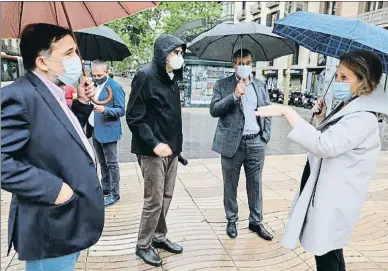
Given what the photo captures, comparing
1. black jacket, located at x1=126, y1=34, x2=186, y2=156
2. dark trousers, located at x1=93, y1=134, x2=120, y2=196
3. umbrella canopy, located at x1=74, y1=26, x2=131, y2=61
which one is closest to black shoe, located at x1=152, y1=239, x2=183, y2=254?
black jacket, located at x1=126, y1=34, x2=186, y2=156

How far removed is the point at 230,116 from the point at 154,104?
2.81ft

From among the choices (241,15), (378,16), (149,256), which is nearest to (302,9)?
(378,16)

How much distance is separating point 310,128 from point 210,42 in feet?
6.61

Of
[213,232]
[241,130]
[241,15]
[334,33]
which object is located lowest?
[213,232]

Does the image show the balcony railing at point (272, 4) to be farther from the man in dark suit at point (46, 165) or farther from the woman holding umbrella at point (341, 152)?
the man in dark suit at point (46, 165)

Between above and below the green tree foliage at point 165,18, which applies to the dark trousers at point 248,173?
below

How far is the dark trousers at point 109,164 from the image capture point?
4.07 metres

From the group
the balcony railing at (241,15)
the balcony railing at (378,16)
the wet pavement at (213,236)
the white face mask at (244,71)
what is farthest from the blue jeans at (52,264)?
the balcony railing at (241,15)

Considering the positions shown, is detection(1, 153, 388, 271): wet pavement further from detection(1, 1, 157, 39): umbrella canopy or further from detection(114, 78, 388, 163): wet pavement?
detection(114, 78, 388, 163): wet pavement

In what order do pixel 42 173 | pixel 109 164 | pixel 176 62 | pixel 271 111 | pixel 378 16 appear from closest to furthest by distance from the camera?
pixel 42 173 → pixel 271 111 → pixel 176 62 → pixel 109 164 → pixel 378 16

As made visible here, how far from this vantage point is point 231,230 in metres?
3.37

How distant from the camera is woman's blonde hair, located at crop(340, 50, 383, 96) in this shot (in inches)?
75.4

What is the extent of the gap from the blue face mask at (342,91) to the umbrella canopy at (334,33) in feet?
0.84

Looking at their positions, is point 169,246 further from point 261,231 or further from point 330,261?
point 330,261
